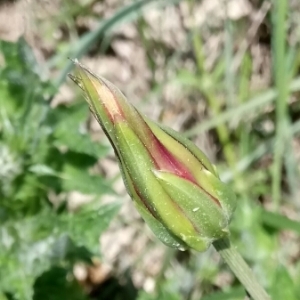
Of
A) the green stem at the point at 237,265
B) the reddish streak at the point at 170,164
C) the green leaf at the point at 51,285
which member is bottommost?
the green leaf at the point at 51,285

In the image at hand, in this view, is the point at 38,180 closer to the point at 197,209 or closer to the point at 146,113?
the point at 197,209

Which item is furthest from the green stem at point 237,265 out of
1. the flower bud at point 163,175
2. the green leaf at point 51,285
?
the green leaf at point 51,285

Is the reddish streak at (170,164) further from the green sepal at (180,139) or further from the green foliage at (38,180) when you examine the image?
the green foliage at (38,180)

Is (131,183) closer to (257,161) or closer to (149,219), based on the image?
(149,219)

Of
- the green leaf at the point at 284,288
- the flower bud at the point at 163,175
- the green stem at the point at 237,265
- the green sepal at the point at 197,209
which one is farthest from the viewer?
the green leaf at the point at 284,288

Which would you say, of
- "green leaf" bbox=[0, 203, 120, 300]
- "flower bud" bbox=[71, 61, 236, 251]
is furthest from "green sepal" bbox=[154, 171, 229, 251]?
"green leaf" bbox=[0, 203, 120, 300]

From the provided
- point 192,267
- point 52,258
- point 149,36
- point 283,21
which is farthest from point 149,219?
point 149,36

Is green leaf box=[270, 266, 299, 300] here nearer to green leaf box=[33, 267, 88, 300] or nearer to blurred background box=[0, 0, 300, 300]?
blurred background box=[0, 0, 300, 300]
